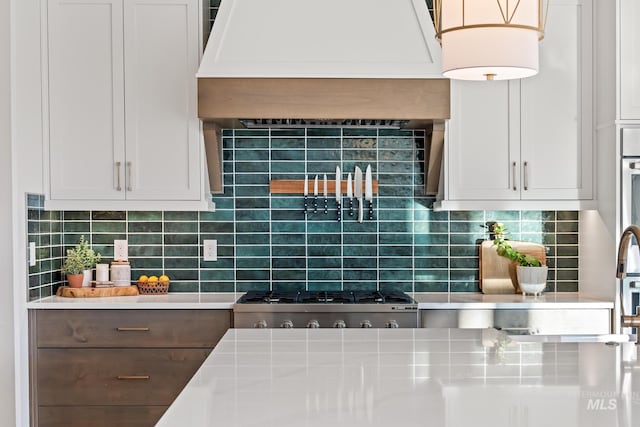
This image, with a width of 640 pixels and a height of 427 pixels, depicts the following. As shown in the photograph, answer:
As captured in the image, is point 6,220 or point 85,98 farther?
point 85,98

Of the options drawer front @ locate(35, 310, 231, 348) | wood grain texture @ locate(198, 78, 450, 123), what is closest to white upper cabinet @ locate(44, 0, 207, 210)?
wood grain texture @ locate(198, 78, 450, 123)

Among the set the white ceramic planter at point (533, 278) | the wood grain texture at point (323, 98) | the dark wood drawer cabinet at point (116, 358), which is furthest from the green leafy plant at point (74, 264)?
the white ceramic planter at point (533, 278)

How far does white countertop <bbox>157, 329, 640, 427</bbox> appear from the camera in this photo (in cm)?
144

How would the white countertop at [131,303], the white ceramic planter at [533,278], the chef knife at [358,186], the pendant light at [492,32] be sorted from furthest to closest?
the chef knife at [358,186], the white ceramic planter at [533,278], the white countertop at [131,303], the pendant light at [492,32]

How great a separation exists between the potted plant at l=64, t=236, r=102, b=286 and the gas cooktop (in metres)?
0.90

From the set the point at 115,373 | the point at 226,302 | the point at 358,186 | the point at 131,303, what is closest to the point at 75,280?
the point at 131,303

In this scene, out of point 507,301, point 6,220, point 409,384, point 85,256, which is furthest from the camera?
point 85,256

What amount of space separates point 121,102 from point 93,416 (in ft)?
5.34

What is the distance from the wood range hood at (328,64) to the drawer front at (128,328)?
104cm

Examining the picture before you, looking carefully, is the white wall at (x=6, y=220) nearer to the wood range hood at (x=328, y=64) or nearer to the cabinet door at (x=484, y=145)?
the wood range hood at (x=328, y=64)

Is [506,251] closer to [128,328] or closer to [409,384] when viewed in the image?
[128,328]

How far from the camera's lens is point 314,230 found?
13.9 feet

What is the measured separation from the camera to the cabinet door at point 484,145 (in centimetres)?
389

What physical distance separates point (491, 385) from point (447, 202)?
2.27 metres
